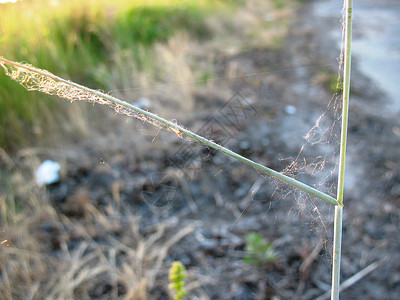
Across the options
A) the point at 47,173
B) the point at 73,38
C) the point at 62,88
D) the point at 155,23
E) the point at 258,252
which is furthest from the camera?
the point at 155,23

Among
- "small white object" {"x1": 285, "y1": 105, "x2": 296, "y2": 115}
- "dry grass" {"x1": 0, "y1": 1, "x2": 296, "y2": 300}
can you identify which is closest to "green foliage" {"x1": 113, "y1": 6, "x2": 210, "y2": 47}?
"dry grass" {"x1": 0, "y1": 1, "x2": 296, "y2": 300}

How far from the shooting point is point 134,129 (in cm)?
222

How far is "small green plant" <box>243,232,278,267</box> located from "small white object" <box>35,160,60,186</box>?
0.98m

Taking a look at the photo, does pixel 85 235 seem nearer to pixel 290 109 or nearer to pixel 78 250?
pixel 78 250

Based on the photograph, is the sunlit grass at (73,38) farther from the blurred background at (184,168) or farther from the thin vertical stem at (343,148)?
the thin vertical stem at (343,148)

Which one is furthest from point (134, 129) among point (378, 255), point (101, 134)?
point (378, 255)

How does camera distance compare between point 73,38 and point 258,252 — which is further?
point 73,38

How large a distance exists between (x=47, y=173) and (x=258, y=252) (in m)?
1.07

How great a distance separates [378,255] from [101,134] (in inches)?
60.6

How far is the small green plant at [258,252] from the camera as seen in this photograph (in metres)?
1.36

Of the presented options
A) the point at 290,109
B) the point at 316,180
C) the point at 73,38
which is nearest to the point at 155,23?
the point at 73,38

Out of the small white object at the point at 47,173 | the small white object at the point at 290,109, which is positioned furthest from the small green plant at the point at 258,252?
the small white object at the point at 290,109

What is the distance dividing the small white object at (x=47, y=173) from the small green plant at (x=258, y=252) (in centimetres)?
98

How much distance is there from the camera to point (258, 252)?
1.37 metres
